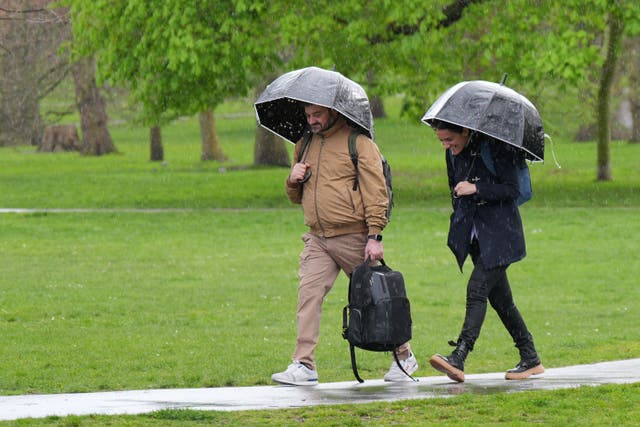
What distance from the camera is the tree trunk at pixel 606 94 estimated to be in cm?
3146

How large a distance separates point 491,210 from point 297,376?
156cm

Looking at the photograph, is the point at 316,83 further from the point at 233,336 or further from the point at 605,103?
the point at 605,103

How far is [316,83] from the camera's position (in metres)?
8.15

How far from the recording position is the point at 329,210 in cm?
822

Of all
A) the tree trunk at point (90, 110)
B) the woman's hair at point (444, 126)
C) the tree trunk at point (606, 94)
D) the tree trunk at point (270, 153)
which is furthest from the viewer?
the tree trunk at point (90, 110)

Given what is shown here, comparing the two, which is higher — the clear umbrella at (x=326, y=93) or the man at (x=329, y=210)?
the clear umbrella at (x=326, y=93)

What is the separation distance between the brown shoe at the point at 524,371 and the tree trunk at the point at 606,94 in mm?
22392

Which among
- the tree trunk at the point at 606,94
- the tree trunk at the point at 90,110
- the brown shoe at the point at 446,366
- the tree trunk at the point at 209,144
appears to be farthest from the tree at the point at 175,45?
the brown shoe at the point at 446,366

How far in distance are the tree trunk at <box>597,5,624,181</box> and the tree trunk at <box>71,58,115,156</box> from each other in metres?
18.0

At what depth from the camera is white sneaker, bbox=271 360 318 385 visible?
837 centimetres

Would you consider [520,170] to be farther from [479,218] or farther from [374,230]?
[374,230]

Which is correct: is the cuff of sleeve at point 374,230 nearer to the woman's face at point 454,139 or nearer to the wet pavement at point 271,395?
the woman's face at point 454,139

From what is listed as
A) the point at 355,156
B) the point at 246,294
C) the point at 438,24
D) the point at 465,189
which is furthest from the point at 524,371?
the point at 438,24

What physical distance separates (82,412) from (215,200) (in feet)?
79.5
